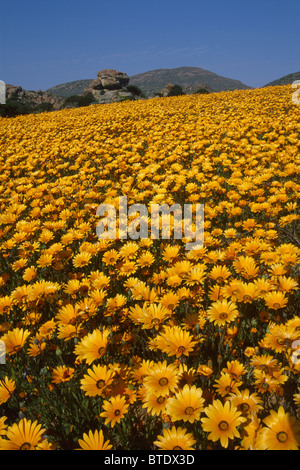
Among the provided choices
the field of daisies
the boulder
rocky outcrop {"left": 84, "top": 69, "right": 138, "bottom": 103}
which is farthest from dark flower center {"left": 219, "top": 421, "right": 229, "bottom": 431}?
the boulder

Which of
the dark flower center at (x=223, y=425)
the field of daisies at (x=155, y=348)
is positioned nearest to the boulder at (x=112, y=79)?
the field of daisies at (x=155, y=348)

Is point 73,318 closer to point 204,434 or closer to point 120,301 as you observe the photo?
point 120,301

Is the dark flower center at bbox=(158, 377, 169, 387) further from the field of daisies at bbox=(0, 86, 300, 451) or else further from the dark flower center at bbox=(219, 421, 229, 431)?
the dark flower center at bbox=(219, 421, 229, 431)

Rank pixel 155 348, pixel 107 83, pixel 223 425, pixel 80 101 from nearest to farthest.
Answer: pixel 223 425
pixel 155 348
pixel 80 101
pixel 107 83

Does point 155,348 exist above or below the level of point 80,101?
below

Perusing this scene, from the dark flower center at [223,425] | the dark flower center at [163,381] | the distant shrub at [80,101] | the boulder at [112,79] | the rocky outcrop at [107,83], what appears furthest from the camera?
the boulder at [112,79]

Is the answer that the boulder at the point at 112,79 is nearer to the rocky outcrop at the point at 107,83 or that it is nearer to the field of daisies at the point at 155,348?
the rocky outcrop at the point at 107,83

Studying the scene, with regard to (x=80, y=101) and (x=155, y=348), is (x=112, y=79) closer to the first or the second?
(x=80, y=101)

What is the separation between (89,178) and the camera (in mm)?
6438

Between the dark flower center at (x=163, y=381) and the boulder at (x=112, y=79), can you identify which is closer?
the dark flower center at (x=163, y=381)

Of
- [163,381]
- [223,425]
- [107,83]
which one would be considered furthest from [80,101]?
[223,425]

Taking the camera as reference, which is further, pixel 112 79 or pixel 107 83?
pixel 112 79
